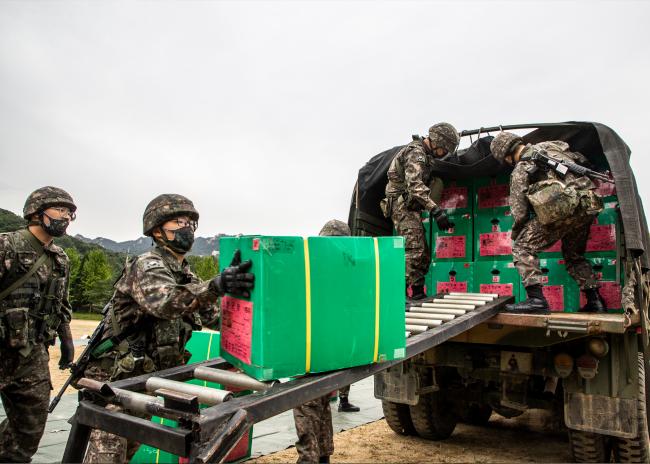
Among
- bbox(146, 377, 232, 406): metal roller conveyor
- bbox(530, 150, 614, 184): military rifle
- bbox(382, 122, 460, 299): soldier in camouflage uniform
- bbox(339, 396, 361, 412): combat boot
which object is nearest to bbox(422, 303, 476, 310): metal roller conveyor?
bbox(382, 122, 460, 299): soldier in camouflage uniform

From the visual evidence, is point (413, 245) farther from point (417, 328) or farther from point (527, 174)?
point (417, 328)

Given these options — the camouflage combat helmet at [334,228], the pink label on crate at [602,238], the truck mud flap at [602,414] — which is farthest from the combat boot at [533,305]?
the camouflage combat helmet at [334,228]

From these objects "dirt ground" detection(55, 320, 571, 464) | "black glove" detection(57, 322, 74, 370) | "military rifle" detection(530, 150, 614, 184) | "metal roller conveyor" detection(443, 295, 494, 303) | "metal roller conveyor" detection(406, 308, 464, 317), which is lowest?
"dirt ground" detection(55, 320, 571, 464)

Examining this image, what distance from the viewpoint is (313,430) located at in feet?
Result: 11.9

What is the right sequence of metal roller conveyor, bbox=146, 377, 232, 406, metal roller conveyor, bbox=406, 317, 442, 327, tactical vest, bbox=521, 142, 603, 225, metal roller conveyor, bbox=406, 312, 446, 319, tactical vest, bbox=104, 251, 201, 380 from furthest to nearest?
1. tactical vest, bbox=521, 142, 603, 225
2. metal roller conveyor, bbox=406, 312, 446, 319
3. metal roller conveyor, bbox=406, 317, 442, 327
4. tactical vest, bbox=104, 251, 201, 380
5. metal roller conveyor, bbox=146, 377, 232, 406

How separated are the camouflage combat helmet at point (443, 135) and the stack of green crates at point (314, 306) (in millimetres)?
2633

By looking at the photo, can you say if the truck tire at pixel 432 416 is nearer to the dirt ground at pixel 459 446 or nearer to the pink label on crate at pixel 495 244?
the dirt ground at pixel 459 446

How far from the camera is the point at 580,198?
3.99 metres

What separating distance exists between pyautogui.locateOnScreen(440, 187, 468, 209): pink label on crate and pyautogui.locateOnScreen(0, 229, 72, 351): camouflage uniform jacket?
387 centimetres

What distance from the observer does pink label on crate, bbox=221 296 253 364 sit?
209 cm

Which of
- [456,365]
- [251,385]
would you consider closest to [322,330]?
[251,385]

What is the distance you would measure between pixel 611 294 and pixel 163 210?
3.88 meters

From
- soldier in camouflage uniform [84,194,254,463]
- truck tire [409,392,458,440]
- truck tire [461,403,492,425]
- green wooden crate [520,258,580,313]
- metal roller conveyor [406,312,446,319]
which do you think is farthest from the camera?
truck tire [461,403,492,425]

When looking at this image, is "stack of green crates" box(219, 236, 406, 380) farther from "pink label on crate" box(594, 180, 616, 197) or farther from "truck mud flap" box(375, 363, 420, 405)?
"pink label on crate" box(594, 180, 616, 197)
